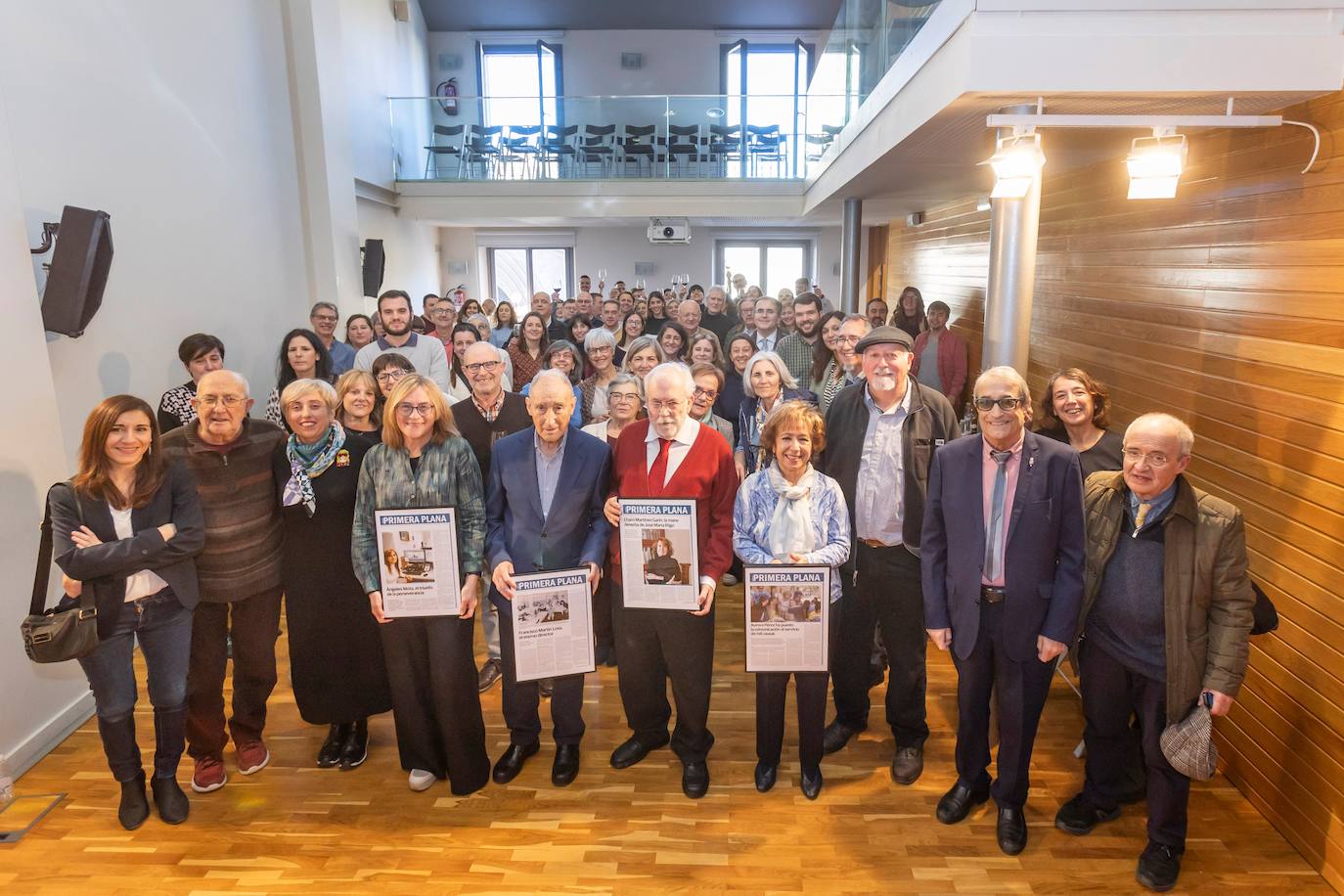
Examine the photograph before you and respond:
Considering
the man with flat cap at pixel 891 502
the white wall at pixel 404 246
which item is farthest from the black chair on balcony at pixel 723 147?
the man with flat cap at pixel 891 502

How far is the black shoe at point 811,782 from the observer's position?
3.21 meters

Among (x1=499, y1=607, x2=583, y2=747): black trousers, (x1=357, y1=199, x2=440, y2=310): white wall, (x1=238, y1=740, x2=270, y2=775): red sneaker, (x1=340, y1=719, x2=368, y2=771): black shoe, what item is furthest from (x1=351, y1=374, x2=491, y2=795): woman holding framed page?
(x1=357, y1=199, x2=440, y2=310): white wall

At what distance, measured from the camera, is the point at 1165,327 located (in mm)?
3910

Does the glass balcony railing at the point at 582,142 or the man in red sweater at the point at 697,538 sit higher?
the glass balcony railing at the point at 582,142

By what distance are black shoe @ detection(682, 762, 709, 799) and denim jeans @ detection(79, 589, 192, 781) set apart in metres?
2.00

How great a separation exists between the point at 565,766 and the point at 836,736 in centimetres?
121

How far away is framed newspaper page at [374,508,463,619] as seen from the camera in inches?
115

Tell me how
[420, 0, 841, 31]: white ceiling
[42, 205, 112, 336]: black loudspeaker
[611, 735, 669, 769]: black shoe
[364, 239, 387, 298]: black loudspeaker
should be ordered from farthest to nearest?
[420, 0, 841, 31]: white ceiling, [364, 239, 387, 298]: black loudspeaker, [42, 205, 112, 336]: black loudspeaker, [611, 735, 669, 769]: black shoe

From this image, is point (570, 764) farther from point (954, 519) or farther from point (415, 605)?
point (954, 519)

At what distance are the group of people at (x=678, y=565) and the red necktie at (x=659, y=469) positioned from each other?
0.01 m

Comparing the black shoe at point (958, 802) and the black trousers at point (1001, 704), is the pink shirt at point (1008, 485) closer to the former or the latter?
the black trousers at point (1001, 704)

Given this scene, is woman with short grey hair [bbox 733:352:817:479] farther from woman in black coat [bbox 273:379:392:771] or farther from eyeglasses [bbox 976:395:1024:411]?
woman in black coat [bbox 273:379:392:771]

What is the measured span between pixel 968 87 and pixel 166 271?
507cm

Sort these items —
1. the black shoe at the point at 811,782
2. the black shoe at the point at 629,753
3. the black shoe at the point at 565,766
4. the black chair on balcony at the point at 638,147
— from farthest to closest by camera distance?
the black chair on balcony at the point at 638,147, the black shoe at the point at 629,753, the black shoe at the point at 565,766, the black shoe at the point at 811,782
